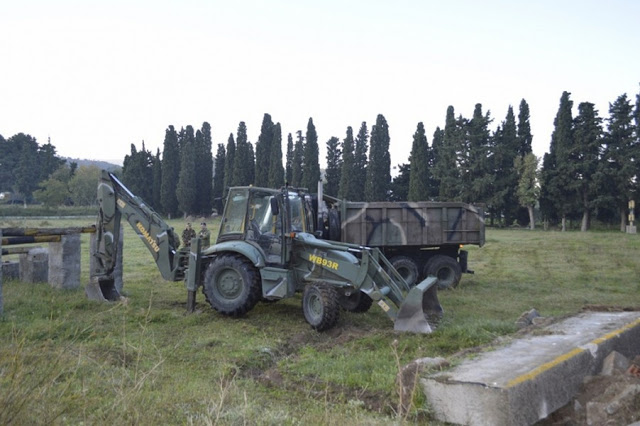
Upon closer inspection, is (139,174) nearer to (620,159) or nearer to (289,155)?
(289,155)

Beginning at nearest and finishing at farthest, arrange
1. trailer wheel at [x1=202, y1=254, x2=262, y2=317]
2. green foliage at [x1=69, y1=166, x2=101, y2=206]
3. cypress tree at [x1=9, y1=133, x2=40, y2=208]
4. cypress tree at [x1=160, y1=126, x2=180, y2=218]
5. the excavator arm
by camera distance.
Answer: trailer wheel at [x1=202, y1=254, x2=262, y2=317] → the excavator arm → cypress tree at [x1=160, y1=126, x2=180, y2=218] → green foliage at [x1=69, y1=166, x2=101, y2=206] → cypress tree at [x1=9, y1=133, x2=40, y2=208]

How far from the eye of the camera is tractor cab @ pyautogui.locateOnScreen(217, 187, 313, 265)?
9.88 metres

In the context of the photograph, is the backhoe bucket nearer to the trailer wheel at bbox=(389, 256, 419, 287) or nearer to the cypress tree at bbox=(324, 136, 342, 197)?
the trailer wheel at bbox=(389, 256, 419, 287)

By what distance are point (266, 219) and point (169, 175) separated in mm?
50727

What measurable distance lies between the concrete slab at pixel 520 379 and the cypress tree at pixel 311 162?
44701 millimetres

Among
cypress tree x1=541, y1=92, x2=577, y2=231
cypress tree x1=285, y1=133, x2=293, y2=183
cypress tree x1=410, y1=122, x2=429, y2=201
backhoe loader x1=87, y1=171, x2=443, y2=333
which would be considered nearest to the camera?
backhoe loader x1=87, y1=171, x2=443, y2=333

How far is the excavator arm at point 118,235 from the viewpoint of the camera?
1125cm

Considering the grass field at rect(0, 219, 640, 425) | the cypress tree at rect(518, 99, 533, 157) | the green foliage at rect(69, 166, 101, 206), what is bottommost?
the grass field at rect(0, 219, 640, 425)

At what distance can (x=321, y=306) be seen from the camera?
8.94 metres

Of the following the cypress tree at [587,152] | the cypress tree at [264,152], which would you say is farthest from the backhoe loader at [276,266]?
the cypress tree at [264,152]

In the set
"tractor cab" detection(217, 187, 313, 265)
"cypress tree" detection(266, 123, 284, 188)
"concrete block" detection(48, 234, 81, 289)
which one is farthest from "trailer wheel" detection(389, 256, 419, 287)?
"cypress tree" detection(266, 123, 284, 188)

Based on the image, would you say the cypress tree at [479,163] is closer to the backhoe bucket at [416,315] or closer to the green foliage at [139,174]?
the green foliage at [139,174]

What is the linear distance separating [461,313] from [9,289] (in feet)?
28.9

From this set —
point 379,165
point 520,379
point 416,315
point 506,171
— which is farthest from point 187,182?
point 520,379
